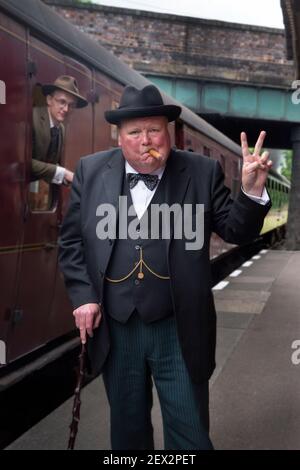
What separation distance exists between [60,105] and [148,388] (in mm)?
2641

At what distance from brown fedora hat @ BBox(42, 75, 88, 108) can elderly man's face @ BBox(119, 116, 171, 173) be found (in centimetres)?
200

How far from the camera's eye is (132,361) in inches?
93.7

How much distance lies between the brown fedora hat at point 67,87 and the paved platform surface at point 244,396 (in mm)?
2402

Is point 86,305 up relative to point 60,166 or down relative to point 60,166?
down

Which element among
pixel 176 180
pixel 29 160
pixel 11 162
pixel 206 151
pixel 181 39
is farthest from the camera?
pixel 181 39

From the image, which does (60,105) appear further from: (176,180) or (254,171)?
(254,171)

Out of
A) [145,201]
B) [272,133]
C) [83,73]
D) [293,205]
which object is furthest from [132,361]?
[272,133]

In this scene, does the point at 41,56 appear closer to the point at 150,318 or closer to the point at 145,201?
the point at 145,201

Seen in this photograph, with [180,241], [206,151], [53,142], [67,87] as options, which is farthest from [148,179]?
[206,151]

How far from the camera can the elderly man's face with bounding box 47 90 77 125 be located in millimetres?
4180

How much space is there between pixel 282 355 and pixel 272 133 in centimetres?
1848

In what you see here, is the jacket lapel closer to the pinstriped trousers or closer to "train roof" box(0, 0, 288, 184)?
the pinstriped trousers

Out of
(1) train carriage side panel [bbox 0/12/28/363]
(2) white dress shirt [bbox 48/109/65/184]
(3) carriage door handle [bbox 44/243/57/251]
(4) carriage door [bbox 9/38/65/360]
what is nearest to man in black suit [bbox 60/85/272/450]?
(1) train carriage side panel [bbox 0/12/28/363]

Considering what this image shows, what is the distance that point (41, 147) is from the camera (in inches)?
160
